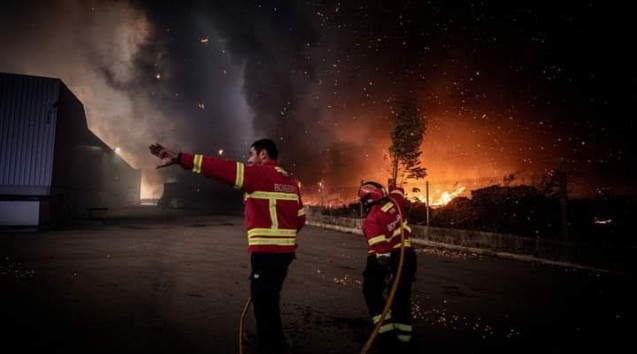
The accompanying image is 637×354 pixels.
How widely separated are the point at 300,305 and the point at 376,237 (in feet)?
7.43

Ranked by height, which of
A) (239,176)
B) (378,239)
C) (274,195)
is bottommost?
(378,239)

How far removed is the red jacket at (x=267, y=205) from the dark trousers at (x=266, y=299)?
9 centimetres

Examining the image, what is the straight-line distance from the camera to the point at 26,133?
18859 mm

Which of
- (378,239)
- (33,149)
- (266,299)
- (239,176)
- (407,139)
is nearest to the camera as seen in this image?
(239,176)

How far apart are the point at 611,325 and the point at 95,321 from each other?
21.5 feet

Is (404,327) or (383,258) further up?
(383,258)

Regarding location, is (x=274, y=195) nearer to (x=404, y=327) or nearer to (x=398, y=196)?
(x=398, y=196)

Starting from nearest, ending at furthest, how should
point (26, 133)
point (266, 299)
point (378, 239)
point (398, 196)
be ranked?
point (266, 299) < point (378, 239) < point (398, 196) < point (26, 133)

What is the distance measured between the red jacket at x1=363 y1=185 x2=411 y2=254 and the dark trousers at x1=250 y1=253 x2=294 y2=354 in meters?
1.41

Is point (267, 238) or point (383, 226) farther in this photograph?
point (383, 226)

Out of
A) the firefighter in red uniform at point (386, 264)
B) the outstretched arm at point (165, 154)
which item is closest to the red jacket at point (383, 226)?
the firefighter in red uniform at point (386, 264)

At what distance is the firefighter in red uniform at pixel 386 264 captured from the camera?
392 centimetres

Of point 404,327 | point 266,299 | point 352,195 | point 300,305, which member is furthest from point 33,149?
point 404,327

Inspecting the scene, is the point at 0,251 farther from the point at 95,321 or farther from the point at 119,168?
the point at 119,168
